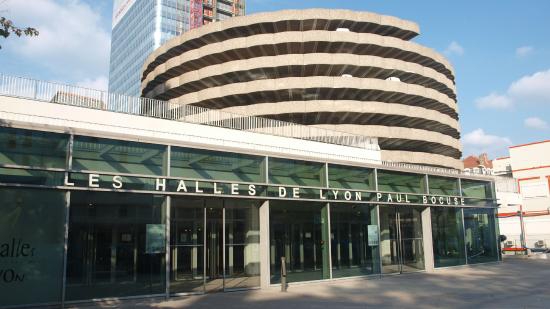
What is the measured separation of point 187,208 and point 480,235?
19.8 m

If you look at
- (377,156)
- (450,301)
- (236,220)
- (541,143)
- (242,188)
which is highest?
(541,143)

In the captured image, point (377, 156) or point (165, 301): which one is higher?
point (377, 156)

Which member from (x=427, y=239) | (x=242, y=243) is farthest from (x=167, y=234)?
(x=427, y=239)

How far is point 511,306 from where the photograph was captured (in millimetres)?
13438

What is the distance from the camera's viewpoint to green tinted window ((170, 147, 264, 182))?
17.5 m

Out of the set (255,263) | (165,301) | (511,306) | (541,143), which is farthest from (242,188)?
(541,143)

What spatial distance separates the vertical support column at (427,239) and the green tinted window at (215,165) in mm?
11420

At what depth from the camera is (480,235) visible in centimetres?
2962

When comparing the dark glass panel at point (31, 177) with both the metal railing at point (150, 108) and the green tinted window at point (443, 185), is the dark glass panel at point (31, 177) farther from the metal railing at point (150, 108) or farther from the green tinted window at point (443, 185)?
the green tinted window at point (443, 185)

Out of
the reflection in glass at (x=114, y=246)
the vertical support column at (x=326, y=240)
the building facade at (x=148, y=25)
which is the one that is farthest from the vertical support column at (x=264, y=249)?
the building facade at (x=148, y=25)

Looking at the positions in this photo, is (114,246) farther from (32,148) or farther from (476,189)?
(476,189)

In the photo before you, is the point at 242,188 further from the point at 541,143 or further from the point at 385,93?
the point at 541,143

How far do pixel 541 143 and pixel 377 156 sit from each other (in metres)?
43.0

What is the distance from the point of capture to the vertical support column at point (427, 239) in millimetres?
26156
